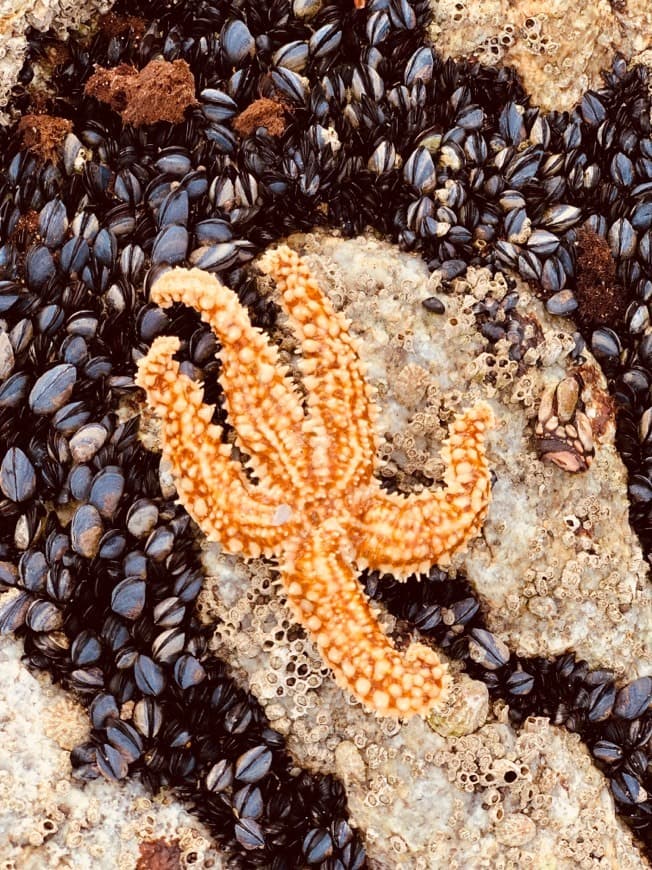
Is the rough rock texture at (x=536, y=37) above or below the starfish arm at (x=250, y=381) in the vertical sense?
above

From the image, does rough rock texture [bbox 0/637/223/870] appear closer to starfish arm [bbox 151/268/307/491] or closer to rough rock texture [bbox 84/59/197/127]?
starfish arm [bbox 151/268/307/491]

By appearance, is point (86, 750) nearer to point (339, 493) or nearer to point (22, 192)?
point (339, 493)

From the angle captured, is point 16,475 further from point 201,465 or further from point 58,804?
point 58,804

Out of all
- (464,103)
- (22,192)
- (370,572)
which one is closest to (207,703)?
(370,572)

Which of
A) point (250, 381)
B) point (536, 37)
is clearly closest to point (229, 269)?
point (250, 381)

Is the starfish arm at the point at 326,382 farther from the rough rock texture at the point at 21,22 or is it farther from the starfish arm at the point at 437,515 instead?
the rough rock texture at the point at 21,22

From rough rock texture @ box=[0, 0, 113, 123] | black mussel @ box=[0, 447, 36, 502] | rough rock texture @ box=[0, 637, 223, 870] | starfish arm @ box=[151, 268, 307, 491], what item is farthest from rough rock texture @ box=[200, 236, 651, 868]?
rough rock texture @ box=[0, 0, 113, 123]

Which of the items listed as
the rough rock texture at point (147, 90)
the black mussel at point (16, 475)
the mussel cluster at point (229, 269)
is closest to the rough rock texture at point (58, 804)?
the mussel cluster at point (229, 269)
